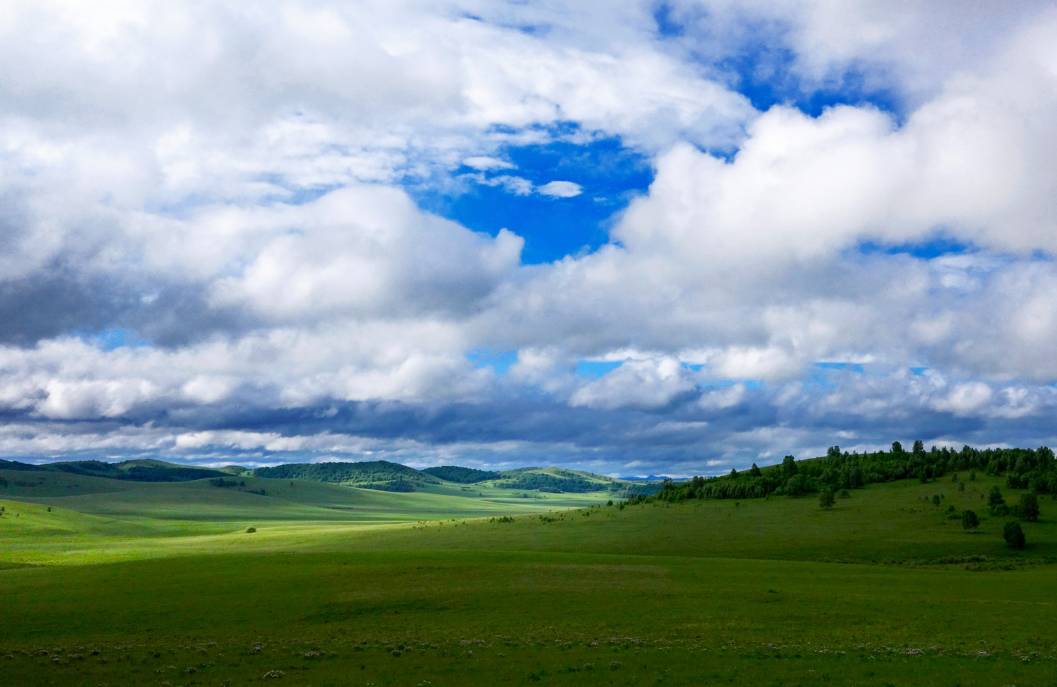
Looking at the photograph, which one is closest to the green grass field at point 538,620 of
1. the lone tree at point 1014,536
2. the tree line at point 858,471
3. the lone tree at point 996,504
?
the lone tree at point 1014,536

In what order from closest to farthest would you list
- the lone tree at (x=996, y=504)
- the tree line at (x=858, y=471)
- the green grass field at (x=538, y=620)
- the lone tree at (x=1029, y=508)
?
the green grass field at (x=538, y=620) < the lone tree at (x=1029, y=508) < the lone tree at (x=996, y=504) < the tree line at (x=858, y=471)

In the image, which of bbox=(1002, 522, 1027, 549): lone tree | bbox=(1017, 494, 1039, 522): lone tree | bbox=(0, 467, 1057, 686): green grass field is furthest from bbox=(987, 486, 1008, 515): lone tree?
bbox=(1002, 522, 1027, 549): lone tree

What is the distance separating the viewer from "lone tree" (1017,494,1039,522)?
352 feet

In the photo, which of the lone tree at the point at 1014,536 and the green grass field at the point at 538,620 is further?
the lone tree at the point at 1014,536

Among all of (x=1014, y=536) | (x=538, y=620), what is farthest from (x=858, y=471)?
(x=538, y=620)

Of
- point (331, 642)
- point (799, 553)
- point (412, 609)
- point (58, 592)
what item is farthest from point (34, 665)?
point (799, 553)

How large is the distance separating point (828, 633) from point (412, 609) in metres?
24.7

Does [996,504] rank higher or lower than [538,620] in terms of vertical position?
higher

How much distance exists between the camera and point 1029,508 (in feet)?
352

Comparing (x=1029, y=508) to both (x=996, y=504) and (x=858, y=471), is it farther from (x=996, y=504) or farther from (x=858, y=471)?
(x=858, y=471)

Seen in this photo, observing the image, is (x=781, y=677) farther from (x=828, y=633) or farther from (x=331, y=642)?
(x=331, y=642)

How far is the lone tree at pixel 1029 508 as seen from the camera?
107250mm

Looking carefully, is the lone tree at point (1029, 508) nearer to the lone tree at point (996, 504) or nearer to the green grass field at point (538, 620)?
the lone tree at point (996, 504)

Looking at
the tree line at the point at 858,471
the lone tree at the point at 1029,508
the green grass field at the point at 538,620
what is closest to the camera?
the green grass field at the point at 538,620
